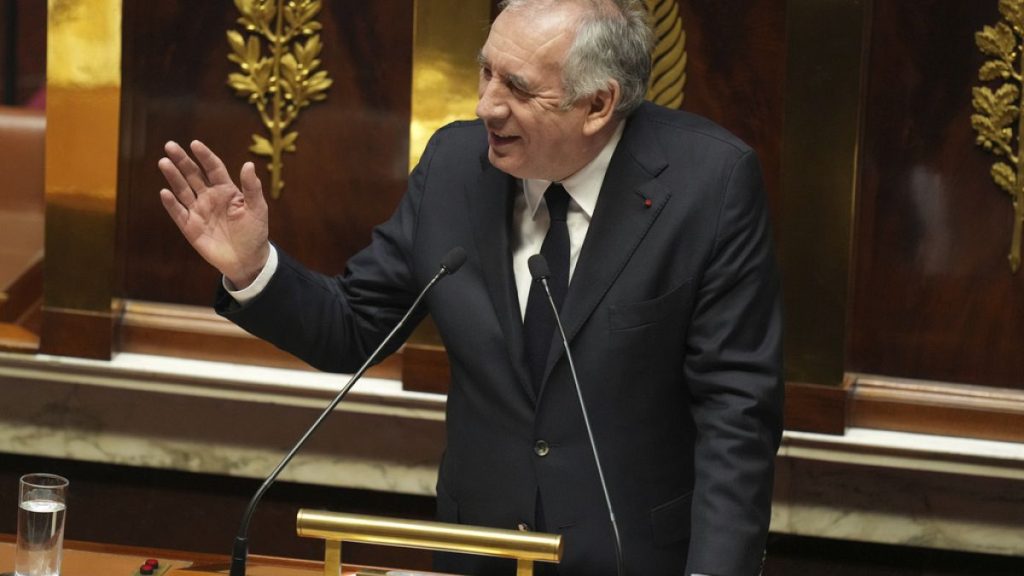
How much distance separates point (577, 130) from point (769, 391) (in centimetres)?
46

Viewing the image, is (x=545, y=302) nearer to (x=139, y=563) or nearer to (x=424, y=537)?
(x=424, y=537)

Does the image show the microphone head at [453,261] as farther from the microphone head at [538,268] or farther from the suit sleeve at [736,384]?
the suit sleeve at [736,384]

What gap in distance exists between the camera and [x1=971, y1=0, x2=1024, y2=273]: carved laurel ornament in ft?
11.2

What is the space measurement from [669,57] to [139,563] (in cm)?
191

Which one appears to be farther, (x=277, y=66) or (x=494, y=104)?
(x=277, y=66)

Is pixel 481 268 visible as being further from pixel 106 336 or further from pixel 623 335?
pixel 106 336

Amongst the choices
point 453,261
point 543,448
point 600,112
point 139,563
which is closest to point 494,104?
point 600,112

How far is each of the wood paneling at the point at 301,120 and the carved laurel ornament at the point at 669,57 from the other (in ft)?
2.03

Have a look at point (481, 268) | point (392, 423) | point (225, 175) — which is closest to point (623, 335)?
point (481, 268)

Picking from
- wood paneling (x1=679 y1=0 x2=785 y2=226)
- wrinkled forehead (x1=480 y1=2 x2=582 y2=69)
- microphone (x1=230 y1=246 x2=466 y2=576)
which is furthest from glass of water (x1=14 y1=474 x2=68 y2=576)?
wood paneling (x1=679 y1=0 x2=785 y2=226)

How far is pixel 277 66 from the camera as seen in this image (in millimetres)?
3789

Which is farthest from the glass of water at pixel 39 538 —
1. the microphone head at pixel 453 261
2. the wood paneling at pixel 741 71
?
the wood paneling at pixel 741 71

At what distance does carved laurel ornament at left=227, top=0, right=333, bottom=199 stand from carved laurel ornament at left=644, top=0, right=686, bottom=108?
0.82m

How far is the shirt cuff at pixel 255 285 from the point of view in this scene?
2.21 meters
